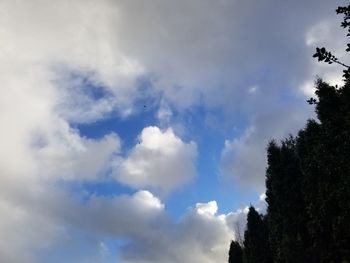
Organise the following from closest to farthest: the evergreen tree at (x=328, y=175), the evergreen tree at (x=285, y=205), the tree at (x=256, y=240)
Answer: the evergreen tree at (x=328, y=175), the evergreen tree at (x=285, y=205), the tree at (x=256, y=240)

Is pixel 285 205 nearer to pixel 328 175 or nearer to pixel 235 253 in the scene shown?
pixel 328 175

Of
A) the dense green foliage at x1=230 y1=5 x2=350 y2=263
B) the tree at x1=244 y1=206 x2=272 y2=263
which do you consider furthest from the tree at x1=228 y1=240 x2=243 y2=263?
the dense green foliage at x1=230 y1=5 x2=350 y2=263

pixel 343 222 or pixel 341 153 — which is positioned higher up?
pixel 341 153

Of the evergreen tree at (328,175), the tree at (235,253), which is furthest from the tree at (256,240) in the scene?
the tree at (235,253)

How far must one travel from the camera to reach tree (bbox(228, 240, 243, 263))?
207 feet

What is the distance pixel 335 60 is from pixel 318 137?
12.7 m

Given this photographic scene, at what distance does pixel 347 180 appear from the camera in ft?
75.4

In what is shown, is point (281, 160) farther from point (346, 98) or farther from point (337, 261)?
point (346, 98)

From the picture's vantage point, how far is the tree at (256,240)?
152 feet

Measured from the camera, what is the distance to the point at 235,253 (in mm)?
63750

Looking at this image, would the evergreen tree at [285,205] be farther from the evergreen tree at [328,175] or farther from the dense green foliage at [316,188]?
the evergreen tree at [328,175]

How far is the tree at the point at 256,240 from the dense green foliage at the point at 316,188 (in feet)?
28.4

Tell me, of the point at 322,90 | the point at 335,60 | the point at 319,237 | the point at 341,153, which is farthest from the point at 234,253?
the point at 335,60

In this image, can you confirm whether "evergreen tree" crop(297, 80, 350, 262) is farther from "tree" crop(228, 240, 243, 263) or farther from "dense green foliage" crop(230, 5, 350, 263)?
"tree" crop(228, 240, 243, 263)
